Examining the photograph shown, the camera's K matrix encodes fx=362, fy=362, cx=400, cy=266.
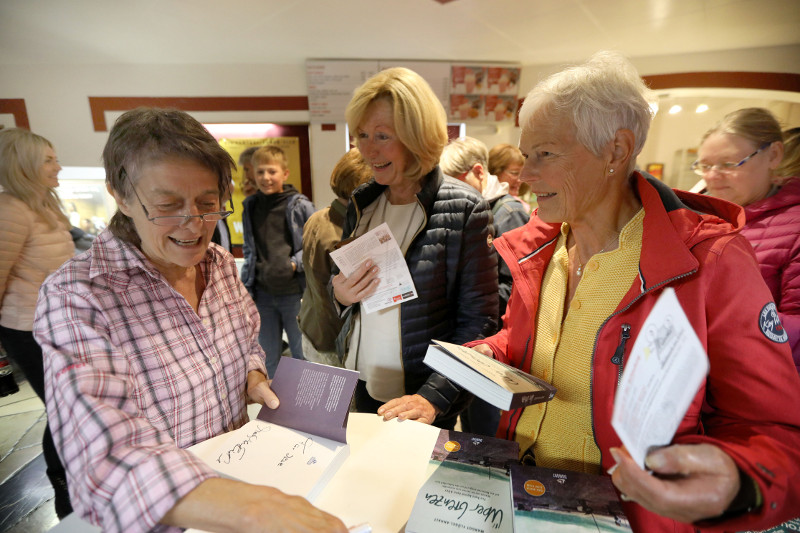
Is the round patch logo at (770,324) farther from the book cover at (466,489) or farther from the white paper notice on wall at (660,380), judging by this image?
the book cover at (466,489)

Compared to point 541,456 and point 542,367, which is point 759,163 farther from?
point 541,456

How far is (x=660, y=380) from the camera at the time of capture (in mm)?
539

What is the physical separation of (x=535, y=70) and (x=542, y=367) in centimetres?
480

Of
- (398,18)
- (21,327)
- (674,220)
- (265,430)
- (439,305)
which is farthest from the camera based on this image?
(398,18)

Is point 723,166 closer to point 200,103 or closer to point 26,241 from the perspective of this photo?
point 26,241

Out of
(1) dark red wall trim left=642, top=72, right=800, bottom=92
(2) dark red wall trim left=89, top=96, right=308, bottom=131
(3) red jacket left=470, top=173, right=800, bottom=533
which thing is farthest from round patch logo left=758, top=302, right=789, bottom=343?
(2) dark red wall trim left=89, top=96, right=308, bottom=131

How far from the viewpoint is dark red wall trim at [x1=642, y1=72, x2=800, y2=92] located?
3925mm

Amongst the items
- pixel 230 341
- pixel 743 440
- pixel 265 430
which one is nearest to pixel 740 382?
pixel 743 440

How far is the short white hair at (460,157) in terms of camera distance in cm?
276

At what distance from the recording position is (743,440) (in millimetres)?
710

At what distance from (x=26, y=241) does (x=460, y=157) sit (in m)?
2.88

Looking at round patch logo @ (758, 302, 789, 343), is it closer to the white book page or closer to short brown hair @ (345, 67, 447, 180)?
the white book page

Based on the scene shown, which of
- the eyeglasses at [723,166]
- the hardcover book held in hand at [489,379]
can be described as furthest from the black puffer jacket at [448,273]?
the eyeglasses at [723,166]
